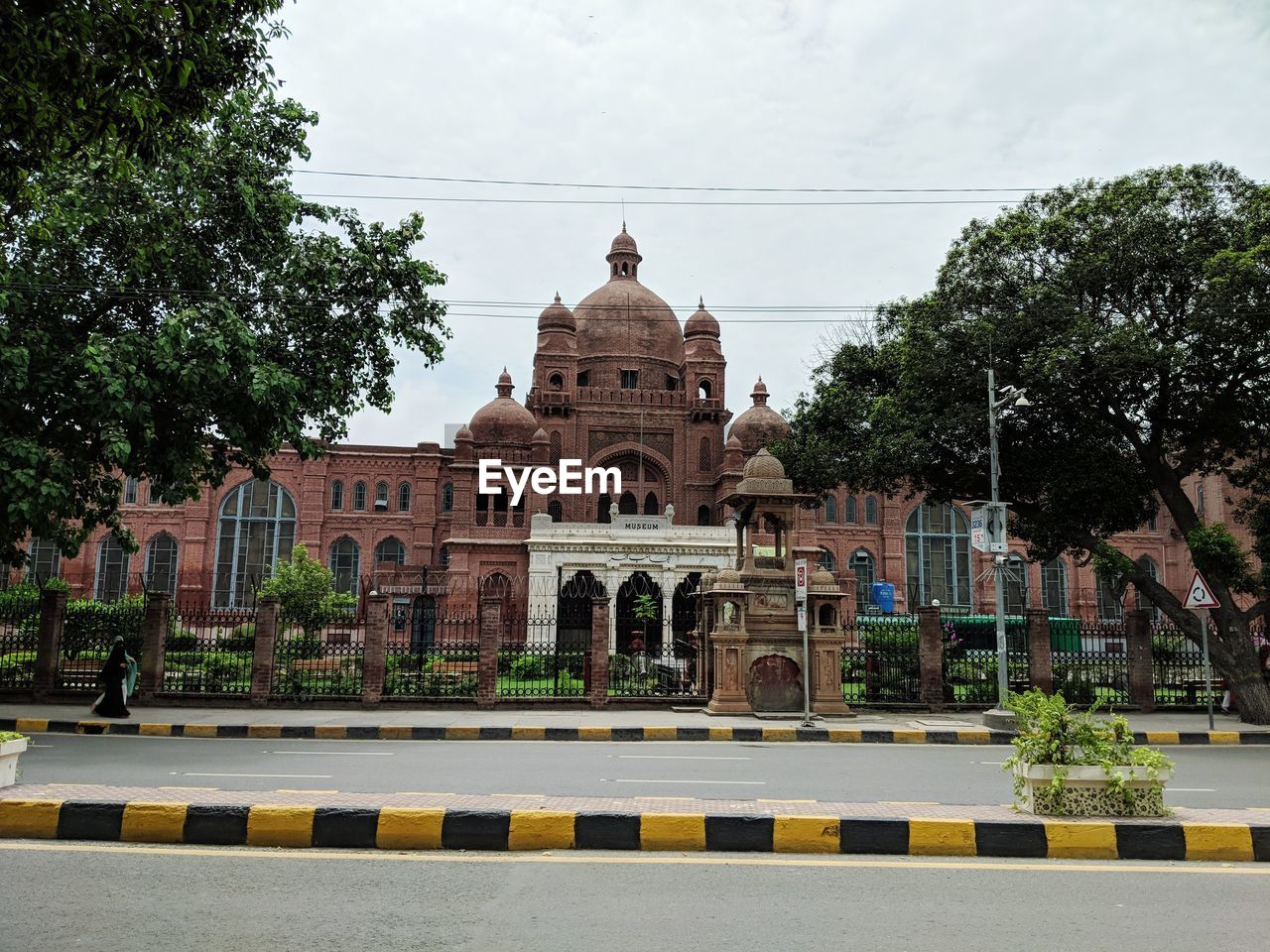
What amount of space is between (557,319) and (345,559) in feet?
48.2

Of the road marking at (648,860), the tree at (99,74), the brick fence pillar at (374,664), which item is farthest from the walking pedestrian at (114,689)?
the road marking at (648,860)

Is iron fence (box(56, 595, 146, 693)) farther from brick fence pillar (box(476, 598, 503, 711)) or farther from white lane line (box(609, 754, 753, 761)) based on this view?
white lane line (box(609, 754, 753, 761))

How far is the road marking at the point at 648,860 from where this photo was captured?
213 inches

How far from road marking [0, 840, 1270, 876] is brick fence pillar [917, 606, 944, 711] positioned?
11.1m

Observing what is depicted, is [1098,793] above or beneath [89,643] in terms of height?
beneath

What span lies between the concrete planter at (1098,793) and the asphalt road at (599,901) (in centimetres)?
54

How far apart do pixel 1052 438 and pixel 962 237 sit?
4.01 metres

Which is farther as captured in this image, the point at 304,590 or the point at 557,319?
the point at 557,319

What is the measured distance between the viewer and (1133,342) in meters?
15.1

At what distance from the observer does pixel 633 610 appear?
111 ft

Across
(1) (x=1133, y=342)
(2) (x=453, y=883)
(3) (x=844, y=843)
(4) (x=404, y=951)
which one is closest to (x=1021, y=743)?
(3) (x=844, y=843)

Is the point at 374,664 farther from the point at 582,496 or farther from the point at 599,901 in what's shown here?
the point at 582,496

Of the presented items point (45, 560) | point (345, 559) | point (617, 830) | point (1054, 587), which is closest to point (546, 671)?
point (617, 830)

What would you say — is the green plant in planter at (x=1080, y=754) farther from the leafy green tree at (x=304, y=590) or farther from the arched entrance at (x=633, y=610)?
the arched entrance at (x=633, y=610)
